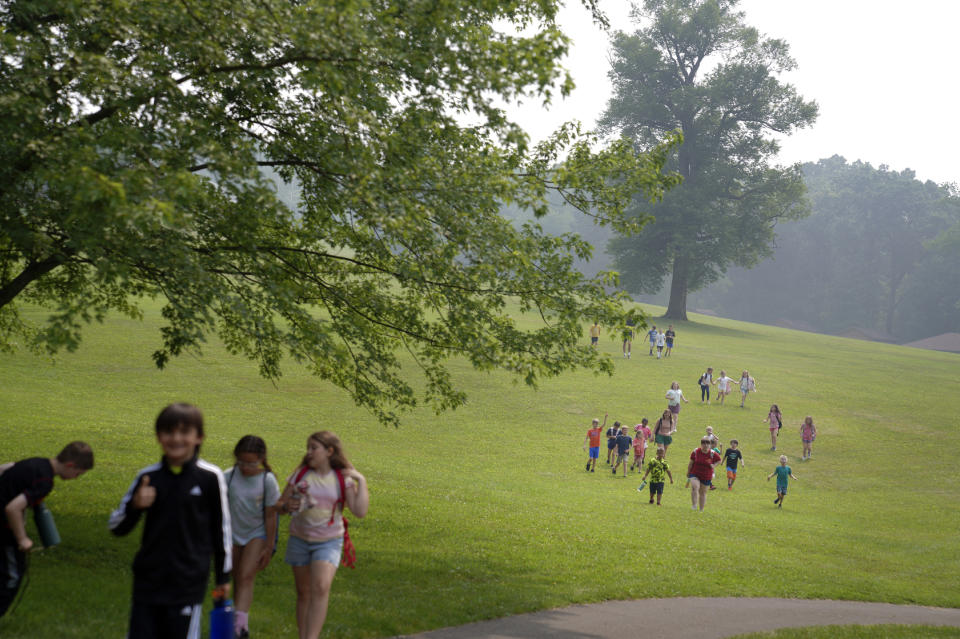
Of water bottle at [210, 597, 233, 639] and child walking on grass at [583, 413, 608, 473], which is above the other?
water bottle at [210, 597, 233, 639]

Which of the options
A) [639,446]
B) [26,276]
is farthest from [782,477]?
[26,276]

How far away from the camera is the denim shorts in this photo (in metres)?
6.59

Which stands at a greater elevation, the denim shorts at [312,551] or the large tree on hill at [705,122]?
the large tree on hill at [705,122]

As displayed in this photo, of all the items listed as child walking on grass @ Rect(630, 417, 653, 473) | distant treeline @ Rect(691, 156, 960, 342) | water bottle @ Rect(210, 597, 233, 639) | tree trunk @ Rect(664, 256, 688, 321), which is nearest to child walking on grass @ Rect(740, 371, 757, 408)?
child walking on grass @ Rect(630, 417, 653, 473)

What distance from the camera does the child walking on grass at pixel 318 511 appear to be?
6.48 metres

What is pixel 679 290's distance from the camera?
63125 mm

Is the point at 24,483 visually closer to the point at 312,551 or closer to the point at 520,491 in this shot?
the point at 312,551

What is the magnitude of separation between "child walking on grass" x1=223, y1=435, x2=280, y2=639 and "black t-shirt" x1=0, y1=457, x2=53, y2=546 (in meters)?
1.43

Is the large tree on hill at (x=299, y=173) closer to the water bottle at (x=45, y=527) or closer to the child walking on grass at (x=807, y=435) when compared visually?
the water bottle at (x=45, y=527)

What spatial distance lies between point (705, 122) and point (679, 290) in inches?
495

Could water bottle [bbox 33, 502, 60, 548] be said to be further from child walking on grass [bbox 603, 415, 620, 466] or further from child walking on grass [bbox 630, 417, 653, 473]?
child walking on grass [bbox 630, 417, 653, 473]

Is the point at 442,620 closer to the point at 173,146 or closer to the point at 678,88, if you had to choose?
the point at 173,146

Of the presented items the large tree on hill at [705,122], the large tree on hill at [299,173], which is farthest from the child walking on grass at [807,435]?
the large tree on hill at [705,122]

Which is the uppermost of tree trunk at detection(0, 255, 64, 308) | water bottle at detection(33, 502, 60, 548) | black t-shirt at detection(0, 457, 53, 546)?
tree trunk at detection(0, 255, 64, 308)
